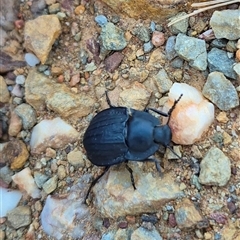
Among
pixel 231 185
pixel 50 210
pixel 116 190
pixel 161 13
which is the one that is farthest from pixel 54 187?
pixel 161 13

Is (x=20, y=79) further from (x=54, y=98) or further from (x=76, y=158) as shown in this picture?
(x=76, y=158)

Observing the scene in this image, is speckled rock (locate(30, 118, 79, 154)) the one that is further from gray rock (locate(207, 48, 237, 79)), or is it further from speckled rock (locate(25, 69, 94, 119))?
gray rock (locate(207, 48, 237, 79))

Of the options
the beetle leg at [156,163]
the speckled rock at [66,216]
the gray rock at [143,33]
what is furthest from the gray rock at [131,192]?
the gray rock at [143,33]

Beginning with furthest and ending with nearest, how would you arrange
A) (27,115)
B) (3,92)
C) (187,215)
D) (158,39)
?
(3,92) → (27,115) → (158,39) → (187,215)

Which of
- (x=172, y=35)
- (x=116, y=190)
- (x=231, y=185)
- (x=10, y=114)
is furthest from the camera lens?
(x=10, y=114)

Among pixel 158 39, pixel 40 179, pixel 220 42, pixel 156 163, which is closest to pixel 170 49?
pixel 158 39

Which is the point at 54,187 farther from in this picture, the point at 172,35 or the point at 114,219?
the point at 172,35

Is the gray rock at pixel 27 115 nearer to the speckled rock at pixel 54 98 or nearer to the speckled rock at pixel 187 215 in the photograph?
the speckled rock at pixel 54 98
